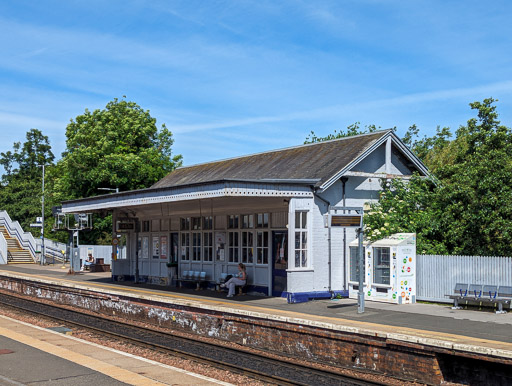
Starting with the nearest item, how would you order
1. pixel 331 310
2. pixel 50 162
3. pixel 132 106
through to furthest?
pixel 331 310
pixel 132 106
pixel 50 162

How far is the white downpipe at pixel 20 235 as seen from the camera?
45306mm

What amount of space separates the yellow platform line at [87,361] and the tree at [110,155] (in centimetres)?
2979

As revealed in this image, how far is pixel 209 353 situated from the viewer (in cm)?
1303

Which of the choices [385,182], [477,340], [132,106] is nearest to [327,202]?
[385,182]

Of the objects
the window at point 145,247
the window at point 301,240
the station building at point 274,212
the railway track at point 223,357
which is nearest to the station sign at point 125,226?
the station building at point 274,212

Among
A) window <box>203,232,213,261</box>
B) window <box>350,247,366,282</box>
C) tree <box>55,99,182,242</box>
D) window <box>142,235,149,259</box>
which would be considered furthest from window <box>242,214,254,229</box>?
tree <box>55,99,182,242</box>

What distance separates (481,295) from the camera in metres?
16.3

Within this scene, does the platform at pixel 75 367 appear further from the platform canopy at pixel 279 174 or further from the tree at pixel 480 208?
the tree at pixel 480 208

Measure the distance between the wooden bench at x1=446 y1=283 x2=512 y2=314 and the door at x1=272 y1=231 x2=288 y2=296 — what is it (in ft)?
17.1

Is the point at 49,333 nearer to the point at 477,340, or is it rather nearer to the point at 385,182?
the point at 477,340

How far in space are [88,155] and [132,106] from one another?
7.50 meters

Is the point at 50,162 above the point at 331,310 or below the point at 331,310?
above

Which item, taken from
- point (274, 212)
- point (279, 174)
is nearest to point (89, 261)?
point (279, 174)

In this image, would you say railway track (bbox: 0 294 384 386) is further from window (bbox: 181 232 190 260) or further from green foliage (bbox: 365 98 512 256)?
green foliage (bbox: 365 98 512 256)
